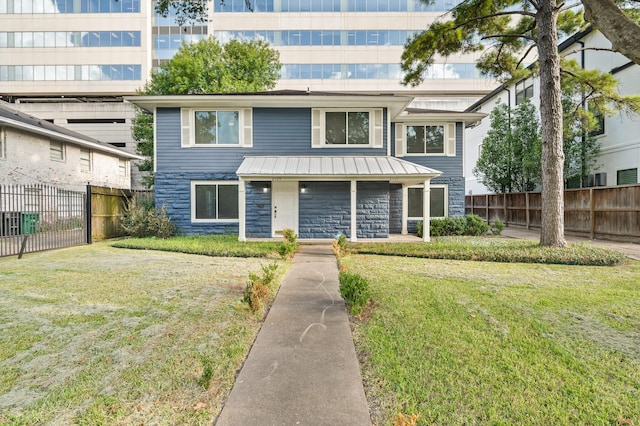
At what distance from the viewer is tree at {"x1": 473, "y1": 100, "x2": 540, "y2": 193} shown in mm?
17125

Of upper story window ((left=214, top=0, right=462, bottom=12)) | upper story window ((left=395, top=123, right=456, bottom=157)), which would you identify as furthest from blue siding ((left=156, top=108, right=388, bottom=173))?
upper story window ((left=214, top=0, right=462, bottom=12))

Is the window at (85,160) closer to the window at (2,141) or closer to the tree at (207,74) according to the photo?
the tree at (207,74)

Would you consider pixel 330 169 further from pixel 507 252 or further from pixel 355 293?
pixel 355 293

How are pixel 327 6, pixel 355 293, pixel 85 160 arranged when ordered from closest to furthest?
pixel 355 293 → pixel 85 160 → pixel 327 6

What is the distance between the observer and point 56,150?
16.4 m

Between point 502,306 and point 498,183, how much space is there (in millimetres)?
16951

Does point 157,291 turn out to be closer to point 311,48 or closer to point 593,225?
point 593,225

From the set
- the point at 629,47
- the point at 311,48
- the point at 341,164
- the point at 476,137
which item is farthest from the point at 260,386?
the point at 311,48

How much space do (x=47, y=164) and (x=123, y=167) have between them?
5.91 meters

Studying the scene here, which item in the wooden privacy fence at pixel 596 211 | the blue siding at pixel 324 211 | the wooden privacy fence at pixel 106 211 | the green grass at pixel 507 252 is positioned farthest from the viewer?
the blue siding at pixel 324 211

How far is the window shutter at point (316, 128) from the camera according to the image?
507 inches

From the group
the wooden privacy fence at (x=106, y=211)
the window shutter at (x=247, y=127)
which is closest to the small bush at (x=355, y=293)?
the window shutter at (x=247, y=127)

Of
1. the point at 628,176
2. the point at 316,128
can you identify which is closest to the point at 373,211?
the point at 316,128

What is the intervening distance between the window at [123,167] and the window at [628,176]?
2688 centimetres
